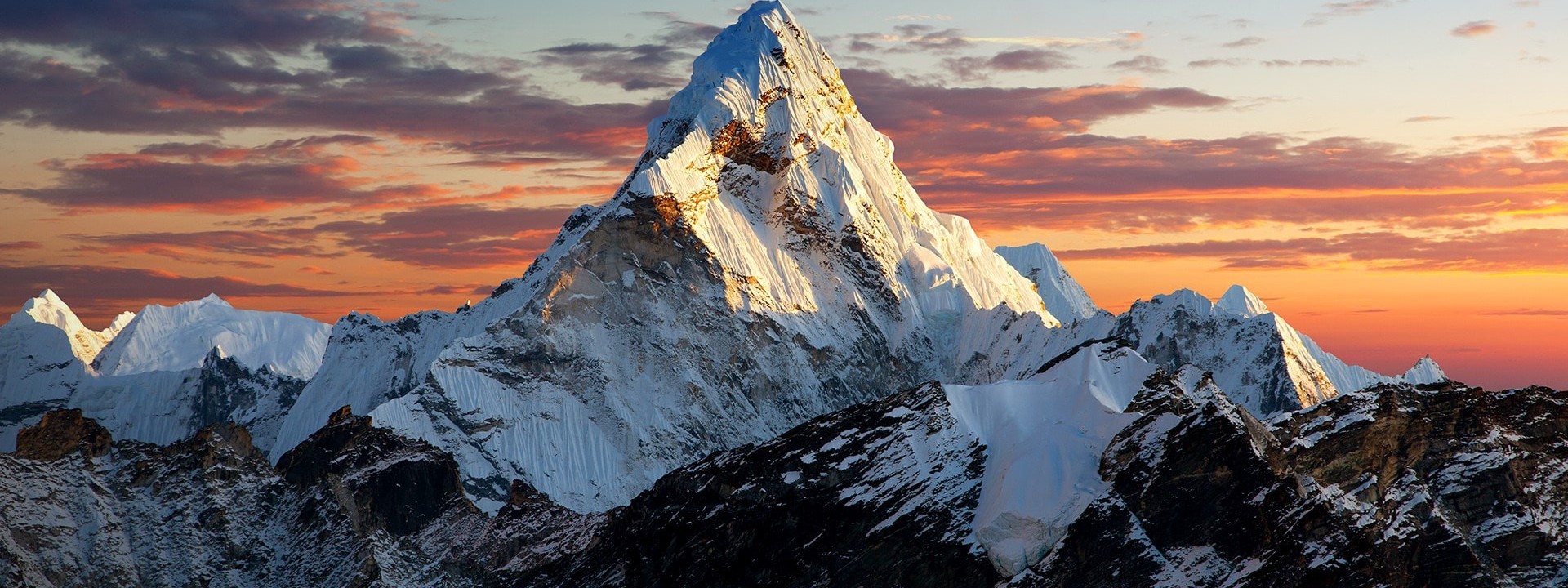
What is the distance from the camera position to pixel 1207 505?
651 feet

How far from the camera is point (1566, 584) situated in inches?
7633

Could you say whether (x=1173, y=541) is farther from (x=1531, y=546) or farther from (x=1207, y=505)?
(x=1531, y=546)

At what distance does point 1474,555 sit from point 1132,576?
2951 cm

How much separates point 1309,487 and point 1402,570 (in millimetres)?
11009

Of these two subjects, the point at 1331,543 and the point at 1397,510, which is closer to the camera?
the point at 1331,543

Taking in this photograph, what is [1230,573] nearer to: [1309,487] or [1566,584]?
[1309,487]

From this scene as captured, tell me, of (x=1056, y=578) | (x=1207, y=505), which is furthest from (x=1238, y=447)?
(x=1056, y=578)

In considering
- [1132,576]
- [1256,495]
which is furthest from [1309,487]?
[1132,576]

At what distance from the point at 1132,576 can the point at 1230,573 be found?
917 centimetres

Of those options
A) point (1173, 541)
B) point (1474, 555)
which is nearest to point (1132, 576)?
point (1173, 541)

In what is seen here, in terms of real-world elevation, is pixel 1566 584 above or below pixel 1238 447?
below

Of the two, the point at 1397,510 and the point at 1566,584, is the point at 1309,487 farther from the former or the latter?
the point at 1566,584

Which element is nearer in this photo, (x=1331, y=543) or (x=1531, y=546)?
(x=1331, y=543)

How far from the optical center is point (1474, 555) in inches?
→ 7648
